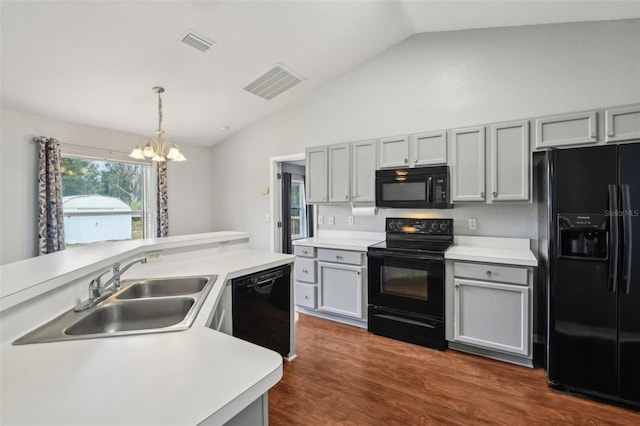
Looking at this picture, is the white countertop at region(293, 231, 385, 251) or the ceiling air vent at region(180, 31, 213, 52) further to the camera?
the white countertop at region(293, 231, 385, 251)

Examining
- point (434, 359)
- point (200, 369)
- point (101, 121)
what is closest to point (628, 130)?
point (434, 359)

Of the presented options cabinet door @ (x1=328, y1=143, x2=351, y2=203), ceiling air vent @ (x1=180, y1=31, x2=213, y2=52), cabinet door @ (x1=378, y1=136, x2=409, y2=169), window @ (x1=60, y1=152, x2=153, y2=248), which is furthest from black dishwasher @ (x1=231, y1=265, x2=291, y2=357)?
window @ (x1=60, y1=152, x2=153, y2=248)

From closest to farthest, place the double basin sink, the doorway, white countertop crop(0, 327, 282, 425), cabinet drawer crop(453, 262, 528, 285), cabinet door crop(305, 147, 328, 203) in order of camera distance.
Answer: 1. white countertop crop(0, 327, 282, 425)
2. the double basin sink
3. cabinet drawer crop(453, 262, 528, 285)
4. cabinet door crop(305, 147, 328, 203)
5. the doorway

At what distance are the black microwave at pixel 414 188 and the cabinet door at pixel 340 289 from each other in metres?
0.82

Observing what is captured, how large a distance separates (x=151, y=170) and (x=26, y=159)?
144 centimetres

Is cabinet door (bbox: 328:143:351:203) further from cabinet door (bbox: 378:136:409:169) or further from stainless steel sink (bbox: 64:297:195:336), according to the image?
stainless steel sink (bbox: 64:297:195:336)

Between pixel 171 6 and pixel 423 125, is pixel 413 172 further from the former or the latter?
pixel 171 6

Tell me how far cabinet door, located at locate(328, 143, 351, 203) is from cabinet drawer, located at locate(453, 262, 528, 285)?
141 cm

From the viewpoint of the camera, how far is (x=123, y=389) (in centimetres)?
73

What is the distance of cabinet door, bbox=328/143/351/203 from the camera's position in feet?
11.3

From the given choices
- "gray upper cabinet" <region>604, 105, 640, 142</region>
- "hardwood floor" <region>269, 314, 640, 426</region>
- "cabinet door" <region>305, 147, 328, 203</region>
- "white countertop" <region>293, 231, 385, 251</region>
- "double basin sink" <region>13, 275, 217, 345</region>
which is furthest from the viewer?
"cabinet door" <region>305, 147, 328, 203</region>

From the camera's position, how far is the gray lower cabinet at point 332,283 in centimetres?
314

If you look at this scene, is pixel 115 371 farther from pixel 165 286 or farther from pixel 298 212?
pixel 298 212

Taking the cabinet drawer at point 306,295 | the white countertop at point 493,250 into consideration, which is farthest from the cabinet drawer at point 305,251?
the white countertop at point 493,250
